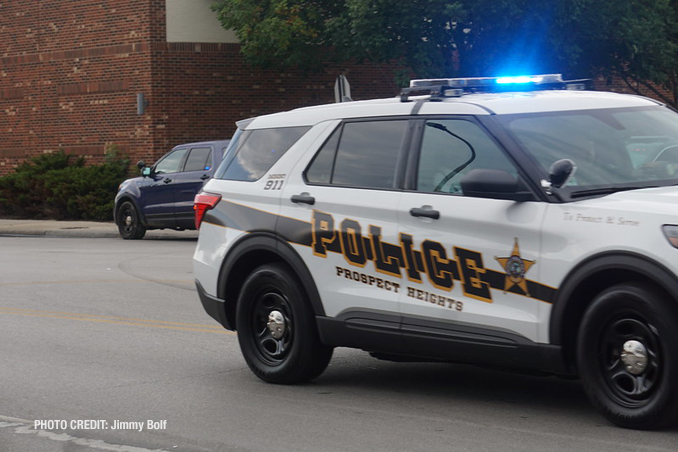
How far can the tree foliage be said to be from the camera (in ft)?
78.0

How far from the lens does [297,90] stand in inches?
1224

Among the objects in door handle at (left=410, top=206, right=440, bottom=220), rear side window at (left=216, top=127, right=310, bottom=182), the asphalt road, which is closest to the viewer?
the asphalt road

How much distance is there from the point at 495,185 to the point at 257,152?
247cm

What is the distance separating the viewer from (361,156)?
7.43m

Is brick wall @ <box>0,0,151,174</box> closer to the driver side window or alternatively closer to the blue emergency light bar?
the blue emergency light bar

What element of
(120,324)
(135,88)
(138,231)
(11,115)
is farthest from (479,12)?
(11,115)

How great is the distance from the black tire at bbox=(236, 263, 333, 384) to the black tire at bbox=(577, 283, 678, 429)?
6.91 ft

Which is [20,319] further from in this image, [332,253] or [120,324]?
[332,253]

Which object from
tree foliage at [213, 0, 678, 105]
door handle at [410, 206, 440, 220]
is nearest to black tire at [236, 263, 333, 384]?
door handle at [410, 206, 440, 220]

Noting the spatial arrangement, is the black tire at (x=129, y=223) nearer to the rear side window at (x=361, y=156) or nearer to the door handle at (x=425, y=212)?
the rear side window at (x=361, y=156)

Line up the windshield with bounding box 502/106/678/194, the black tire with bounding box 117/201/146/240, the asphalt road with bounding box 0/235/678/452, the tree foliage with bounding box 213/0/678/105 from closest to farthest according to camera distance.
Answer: the asphalt road with bounding box 0/235/678/452 → the windshield with bounding box 502/106/678/194 → the black tire with bounding box 117/201/146/240 → the tree foliage with bounding box 213/0/678/105

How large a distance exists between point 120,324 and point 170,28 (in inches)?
763

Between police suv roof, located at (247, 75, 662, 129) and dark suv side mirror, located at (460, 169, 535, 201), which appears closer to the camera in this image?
dark suv side mirror, located at (460, 169, 535, 201)

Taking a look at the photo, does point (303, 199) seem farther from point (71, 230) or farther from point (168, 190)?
point (71, 230)
